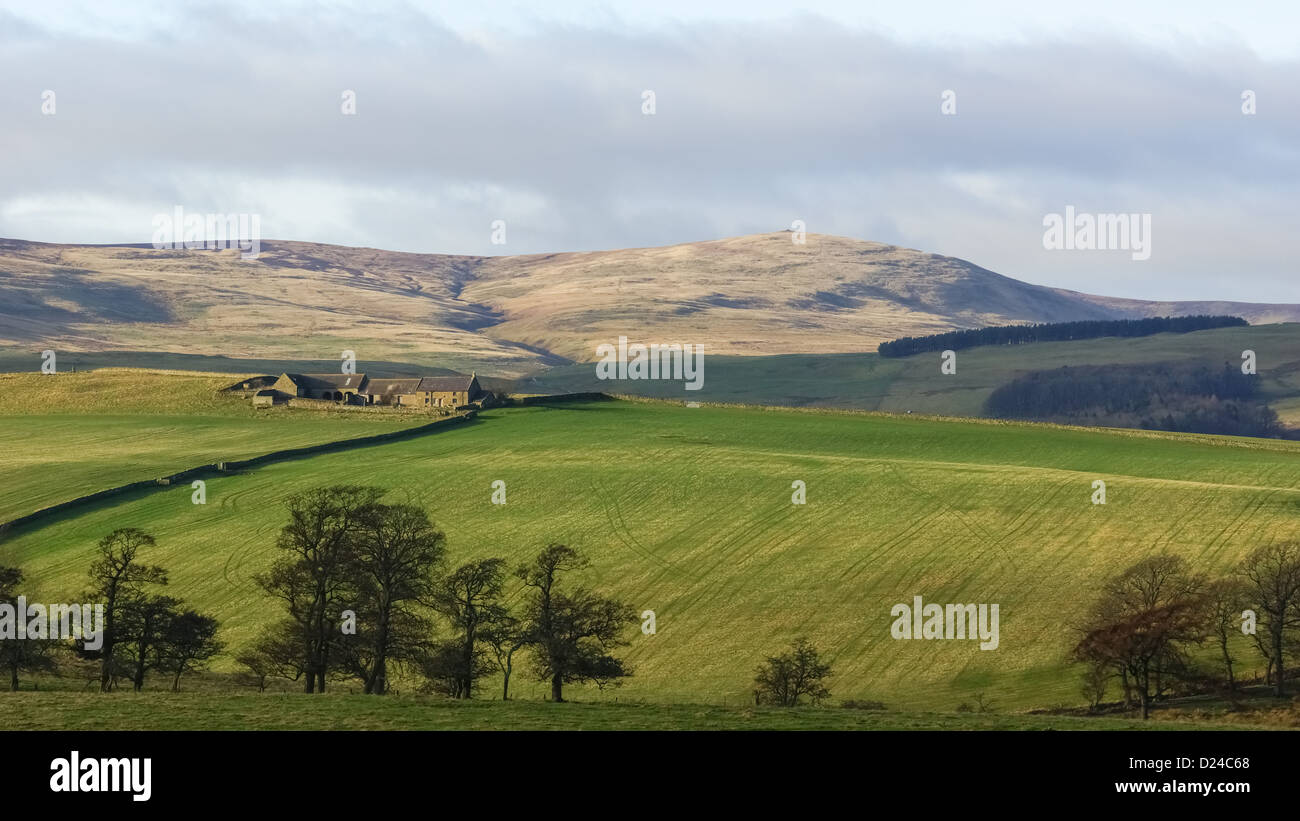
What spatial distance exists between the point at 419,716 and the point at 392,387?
371ft

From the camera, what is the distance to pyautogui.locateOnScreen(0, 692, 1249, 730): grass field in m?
28.9

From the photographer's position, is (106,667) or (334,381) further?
(334,381)

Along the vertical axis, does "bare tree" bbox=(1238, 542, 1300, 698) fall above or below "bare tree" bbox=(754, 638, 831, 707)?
above

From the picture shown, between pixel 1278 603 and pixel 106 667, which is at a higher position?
pixel 1278 603

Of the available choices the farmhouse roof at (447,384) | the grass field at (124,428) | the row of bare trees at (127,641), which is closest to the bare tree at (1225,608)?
the row of bare trees at (127,641)

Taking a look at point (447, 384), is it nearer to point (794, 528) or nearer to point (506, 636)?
point (794, 528)

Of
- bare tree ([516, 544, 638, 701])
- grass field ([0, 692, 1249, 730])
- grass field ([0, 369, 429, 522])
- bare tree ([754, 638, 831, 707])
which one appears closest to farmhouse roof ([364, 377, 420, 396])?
grass field ([0, 369, 429, 522])

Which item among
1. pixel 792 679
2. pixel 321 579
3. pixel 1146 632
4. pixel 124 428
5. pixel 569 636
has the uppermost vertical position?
pixel 124 428

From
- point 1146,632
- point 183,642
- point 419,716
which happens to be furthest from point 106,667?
point 1146,632

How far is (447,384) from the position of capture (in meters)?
137

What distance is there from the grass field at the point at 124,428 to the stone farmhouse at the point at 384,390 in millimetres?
7316

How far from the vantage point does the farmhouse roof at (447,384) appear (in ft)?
444

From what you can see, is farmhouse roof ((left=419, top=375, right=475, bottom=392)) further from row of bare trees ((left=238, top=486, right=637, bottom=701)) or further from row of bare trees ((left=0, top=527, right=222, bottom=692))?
row of bare trees ((left=0, top=527, right=222, bottom=692))

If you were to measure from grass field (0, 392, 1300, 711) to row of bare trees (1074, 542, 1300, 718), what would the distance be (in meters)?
3.72
